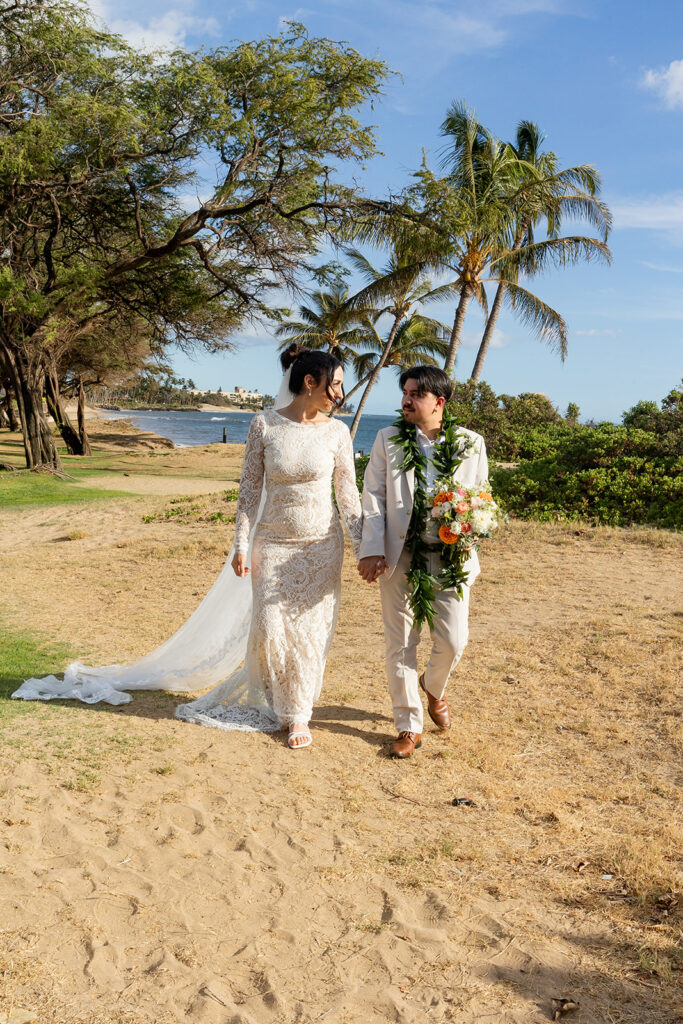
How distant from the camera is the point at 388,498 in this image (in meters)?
4.74

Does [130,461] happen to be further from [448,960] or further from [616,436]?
[448,960]

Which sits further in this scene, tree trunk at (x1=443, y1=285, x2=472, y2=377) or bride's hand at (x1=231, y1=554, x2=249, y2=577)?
tree trunk at (x1=443, y1=285, x2=472, y2=377)

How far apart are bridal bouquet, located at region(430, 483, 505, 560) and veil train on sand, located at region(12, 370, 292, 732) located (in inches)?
53.3

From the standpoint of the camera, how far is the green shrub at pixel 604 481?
12.6m

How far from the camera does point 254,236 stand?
20.4 metres

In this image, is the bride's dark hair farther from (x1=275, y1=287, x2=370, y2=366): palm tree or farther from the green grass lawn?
(x1=275, y1=287, x2=370, y2=366): palm tree

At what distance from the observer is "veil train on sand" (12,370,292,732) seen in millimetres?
5402

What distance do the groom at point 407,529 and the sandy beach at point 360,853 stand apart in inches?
21.6

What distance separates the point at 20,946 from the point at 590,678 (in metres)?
4.64

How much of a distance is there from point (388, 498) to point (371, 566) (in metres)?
0.41

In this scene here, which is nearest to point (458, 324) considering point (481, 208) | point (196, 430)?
point (481, 208)

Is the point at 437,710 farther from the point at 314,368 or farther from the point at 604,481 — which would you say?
the point at 604,481

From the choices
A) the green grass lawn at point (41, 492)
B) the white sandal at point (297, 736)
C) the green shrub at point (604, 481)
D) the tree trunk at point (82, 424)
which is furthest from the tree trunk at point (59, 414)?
the white sandal at point (297, 736)

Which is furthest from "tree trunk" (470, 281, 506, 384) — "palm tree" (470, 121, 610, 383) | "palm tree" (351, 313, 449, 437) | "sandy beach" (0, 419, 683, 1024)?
"sandy beach" (0, 419, 683, 1024)
